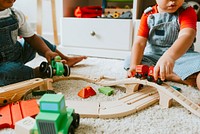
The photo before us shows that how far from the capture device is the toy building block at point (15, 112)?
Result: 0.57 m

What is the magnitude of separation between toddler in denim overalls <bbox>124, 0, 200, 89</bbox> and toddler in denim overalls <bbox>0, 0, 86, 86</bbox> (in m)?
0.34

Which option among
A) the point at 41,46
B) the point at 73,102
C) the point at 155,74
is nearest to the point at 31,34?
the point at 41,46

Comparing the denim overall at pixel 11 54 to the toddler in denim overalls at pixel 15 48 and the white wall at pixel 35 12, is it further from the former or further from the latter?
the white wall at pixel 35 12

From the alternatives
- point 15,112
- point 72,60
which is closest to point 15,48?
point 72,60

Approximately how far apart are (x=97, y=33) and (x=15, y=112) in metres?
0.75

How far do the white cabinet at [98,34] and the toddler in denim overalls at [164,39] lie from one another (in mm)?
242

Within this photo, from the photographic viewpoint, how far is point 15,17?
883 millimetres

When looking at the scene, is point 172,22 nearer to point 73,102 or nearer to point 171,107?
point 171,107

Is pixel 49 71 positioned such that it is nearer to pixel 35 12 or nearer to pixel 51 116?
pixel 51 116

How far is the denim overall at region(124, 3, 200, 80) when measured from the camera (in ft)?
2.94

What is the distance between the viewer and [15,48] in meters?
0.91

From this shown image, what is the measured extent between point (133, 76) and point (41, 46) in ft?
1.25

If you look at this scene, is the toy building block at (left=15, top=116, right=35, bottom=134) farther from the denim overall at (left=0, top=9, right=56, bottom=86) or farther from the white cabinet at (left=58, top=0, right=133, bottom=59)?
the white cabinet at (left=58, top=0, right=133, bottom=59)

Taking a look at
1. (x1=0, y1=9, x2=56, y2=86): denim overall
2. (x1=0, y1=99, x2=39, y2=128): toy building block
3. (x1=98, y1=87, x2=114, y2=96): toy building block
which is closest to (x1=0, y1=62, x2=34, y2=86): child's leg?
(x1=0, y1=9, x2=56, y2=86): denim overall
